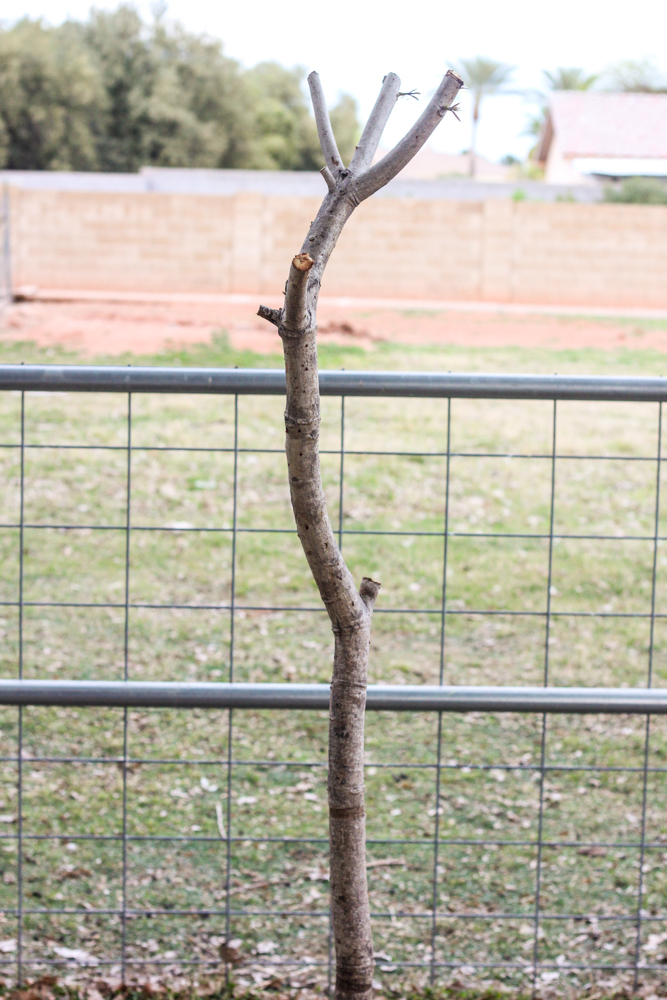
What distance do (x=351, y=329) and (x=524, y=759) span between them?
12.6 m

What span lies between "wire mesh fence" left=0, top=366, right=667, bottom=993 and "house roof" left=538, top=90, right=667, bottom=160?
28.7m

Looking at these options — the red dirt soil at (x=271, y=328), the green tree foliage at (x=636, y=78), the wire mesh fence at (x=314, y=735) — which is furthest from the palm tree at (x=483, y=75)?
the wire mesh fence at (x=314, y=735)

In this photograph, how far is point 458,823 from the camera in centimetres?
344

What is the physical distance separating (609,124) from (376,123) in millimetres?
38916

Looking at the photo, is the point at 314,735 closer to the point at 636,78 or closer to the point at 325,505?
the point at 325,505

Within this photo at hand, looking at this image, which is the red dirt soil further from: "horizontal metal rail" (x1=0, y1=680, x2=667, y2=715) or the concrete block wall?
"horizontal metal rail" (x1=0, y1=680, x2=667, y2=715)

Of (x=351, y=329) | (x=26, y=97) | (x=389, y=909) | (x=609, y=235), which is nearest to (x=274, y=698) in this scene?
(x=389, y=909)

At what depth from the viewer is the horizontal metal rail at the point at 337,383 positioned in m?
2.14

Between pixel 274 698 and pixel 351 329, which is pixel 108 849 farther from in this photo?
pixel 351 329

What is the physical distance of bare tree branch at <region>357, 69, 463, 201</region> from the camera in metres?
1.18

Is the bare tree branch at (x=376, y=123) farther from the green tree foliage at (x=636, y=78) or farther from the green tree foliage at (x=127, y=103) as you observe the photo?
the green tree foliage at (x=636, y=78)

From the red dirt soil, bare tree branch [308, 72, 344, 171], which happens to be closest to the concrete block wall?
the red dirt soil

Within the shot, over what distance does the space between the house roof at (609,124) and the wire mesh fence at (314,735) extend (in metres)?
28.7

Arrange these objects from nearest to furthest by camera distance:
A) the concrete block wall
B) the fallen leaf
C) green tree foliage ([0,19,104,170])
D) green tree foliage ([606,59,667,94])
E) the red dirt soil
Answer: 1. the fallen leaf
2. the red dirt soil
3. the concrete block wall
4. green tree foliage ([0,19,104,170])
5. green tree foliage ([606,59,667,94])
